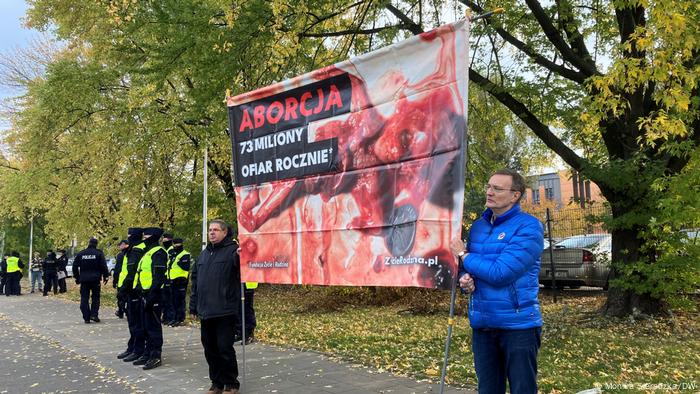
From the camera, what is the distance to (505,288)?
136 inches

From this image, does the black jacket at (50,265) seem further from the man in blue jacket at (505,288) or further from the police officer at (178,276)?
the man in blue jacket at (505,288)

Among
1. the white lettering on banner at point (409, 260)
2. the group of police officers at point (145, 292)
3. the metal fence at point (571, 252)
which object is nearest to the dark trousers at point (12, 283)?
the group of police officers at point (145, 292)

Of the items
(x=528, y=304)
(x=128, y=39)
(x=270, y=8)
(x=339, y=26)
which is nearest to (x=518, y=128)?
(x=339, y=26)

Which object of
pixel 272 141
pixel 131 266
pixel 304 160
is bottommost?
pixel 131 266

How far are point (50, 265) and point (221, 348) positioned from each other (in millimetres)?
20952

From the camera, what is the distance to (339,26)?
1271 centimetres

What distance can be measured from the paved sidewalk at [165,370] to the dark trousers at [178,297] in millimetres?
576

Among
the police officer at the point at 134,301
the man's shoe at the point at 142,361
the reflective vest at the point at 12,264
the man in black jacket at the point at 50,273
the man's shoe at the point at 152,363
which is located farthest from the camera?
the reflective vest at the point at 12,264

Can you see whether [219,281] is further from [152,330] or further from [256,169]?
Answer: [152,330]

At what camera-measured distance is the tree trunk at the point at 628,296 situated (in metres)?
9.80

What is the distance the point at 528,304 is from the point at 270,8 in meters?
8.51

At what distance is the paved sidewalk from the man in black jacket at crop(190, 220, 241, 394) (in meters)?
0.43

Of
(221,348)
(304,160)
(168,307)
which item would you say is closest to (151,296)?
(221,348)

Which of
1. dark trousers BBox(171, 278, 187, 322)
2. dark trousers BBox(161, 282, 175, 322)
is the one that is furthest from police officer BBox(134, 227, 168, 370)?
dark trousers BBox(161, 282, 175, 322)
